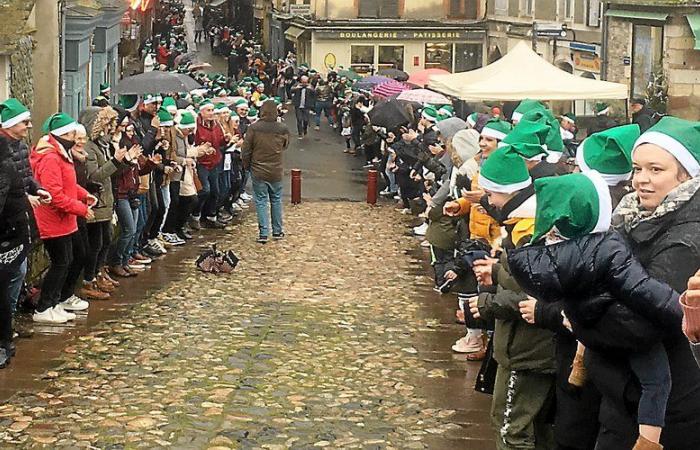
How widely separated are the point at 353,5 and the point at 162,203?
1531 inches

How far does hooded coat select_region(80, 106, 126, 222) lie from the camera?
1226 cm

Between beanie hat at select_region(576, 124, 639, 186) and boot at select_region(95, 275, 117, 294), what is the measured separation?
7.49m

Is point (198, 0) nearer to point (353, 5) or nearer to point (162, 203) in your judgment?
point (353, 5)

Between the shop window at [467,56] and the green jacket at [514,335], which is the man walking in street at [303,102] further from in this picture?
the green jacket at [514,335]

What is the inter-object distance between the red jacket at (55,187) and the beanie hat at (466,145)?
136 inches

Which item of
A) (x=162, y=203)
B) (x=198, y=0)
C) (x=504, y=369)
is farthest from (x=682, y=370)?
(x=198, y=0)

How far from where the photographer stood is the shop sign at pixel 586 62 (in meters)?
37.4

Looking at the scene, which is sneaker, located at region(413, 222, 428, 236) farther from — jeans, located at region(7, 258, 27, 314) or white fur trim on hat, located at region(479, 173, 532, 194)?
white fur trim on hat, located at region(479, 173, 532, 194)

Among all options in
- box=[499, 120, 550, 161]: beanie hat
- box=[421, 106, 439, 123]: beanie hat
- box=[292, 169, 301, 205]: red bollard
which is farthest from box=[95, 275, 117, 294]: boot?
box=[292, 169, 301, 205]: red bollard

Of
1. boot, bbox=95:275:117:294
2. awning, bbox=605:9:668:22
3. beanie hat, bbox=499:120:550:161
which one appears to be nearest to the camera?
beanie hat, bbox=499:120:550:161

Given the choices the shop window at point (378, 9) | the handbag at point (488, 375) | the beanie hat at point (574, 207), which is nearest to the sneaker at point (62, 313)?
the handbag at point (488, 375)

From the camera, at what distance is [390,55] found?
2117 inches

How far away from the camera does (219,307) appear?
12609 millimetres

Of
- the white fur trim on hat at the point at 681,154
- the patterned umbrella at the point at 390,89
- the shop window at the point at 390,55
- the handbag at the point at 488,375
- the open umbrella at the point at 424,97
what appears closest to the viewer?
the white fur trim on hat at the point at 681,154
